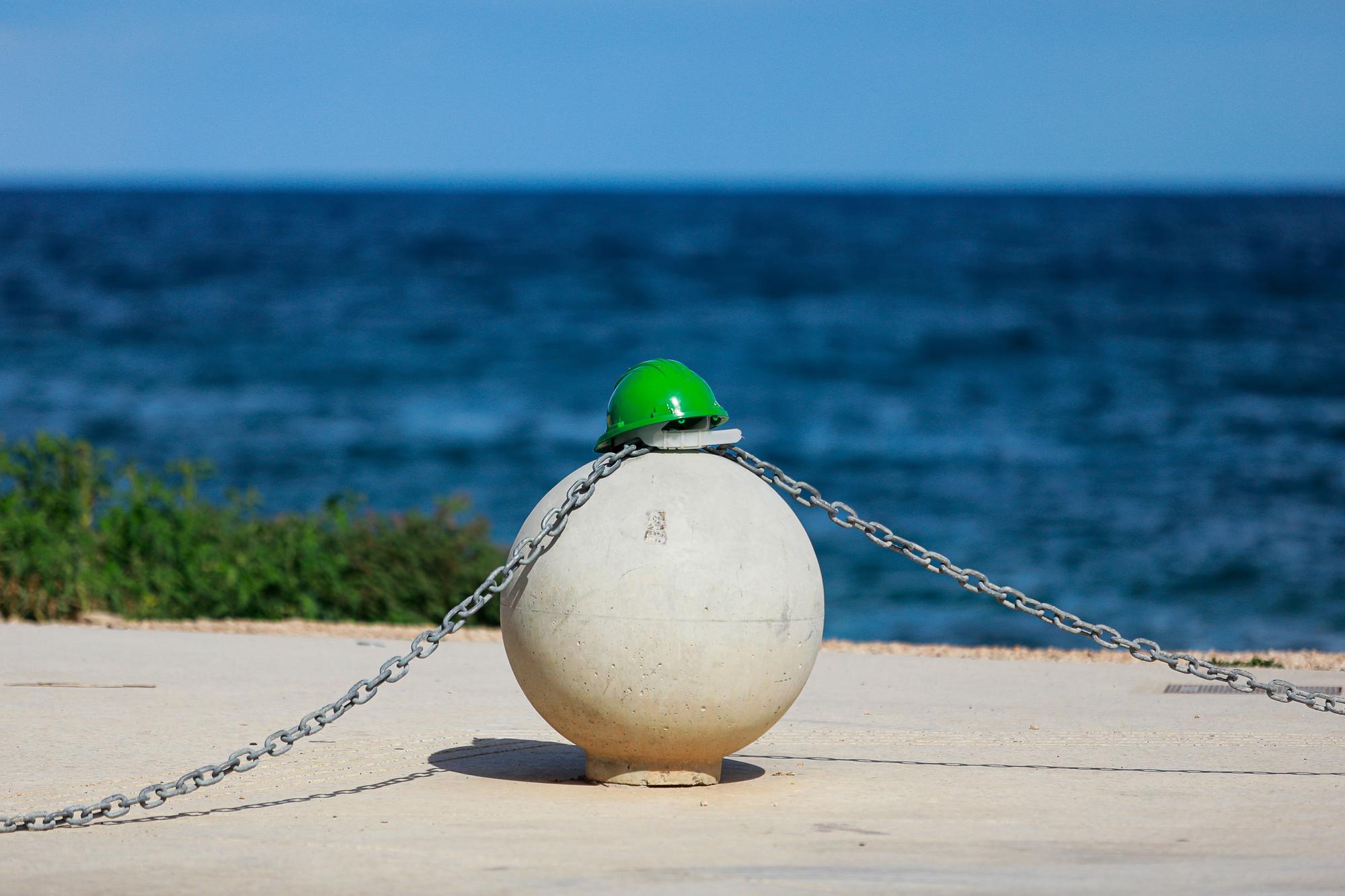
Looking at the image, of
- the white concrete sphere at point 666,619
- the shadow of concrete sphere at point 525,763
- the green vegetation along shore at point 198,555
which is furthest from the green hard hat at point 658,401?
the green vegetation along shore at point 198,555

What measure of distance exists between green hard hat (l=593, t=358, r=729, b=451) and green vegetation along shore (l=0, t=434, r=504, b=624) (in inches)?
232

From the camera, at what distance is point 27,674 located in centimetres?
875

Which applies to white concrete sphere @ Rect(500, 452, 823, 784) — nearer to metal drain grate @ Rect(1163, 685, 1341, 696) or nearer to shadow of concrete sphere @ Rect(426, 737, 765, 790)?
shadow of concrete sphere @ Rect(426, 737, 765, 790)

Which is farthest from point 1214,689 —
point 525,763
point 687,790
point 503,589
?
point 503,589

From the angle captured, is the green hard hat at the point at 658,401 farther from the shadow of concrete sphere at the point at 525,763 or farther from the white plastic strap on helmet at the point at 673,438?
the shadow of concrete sphere at the point at 525,763

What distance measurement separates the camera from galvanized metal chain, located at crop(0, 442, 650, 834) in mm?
5746

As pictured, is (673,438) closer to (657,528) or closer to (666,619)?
(657,528)

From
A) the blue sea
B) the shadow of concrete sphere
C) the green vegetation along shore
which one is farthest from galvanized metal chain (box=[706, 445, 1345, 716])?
the blue sea

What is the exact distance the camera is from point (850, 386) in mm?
35000

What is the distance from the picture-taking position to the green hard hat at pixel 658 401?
20.6 feet

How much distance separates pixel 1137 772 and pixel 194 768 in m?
3.73

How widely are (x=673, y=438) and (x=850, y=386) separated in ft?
94.8

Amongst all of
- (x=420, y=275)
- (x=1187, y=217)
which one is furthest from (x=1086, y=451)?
(x=1187, y=217)

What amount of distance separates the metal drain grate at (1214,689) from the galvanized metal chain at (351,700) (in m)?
3.91
